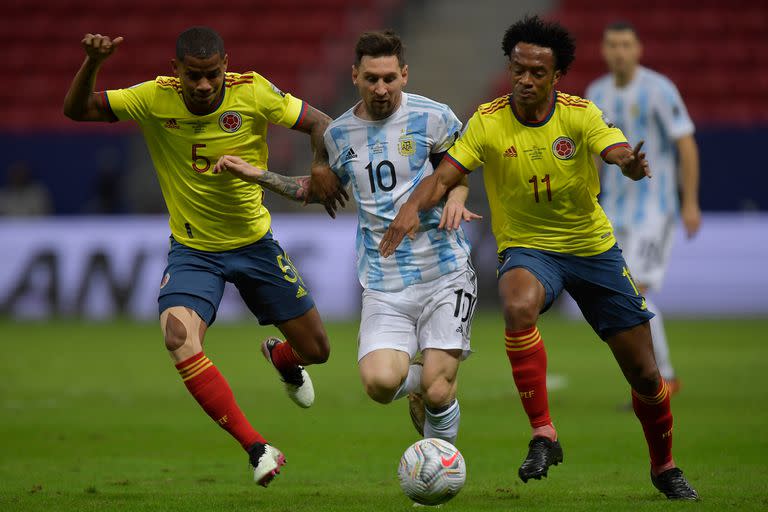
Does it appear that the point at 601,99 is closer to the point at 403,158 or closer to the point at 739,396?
the point at 739,396

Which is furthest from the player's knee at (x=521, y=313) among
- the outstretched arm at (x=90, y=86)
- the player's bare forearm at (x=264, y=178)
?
the outstretched arm at (x=90, y=86)

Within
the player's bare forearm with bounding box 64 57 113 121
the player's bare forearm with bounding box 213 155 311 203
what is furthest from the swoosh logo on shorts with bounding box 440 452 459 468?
the player's bare forearm with bounding box 64 57 113 121

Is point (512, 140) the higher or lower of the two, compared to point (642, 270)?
higher

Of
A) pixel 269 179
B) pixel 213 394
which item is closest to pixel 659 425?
pixel 213 394

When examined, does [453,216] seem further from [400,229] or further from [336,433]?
[336,433]

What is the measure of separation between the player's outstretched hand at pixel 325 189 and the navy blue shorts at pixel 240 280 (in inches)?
25.6

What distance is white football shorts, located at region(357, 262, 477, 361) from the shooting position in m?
6.97

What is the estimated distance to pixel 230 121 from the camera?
24.2 feet

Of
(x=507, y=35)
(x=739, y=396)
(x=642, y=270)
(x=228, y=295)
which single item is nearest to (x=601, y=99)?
(x=642, y=270)

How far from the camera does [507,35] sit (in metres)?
6.84

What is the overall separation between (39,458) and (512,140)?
3877 millimetres

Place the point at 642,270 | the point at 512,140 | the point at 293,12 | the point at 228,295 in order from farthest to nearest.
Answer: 1. the point at 293,12
2. the point at 228,295
3. the point at 642,270
4. the point at 512,140

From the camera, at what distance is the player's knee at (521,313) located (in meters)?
6.53

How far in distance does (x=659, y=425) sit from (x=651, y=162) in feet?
14.1
